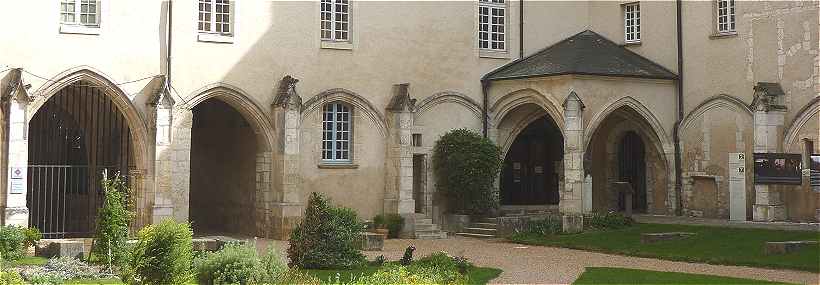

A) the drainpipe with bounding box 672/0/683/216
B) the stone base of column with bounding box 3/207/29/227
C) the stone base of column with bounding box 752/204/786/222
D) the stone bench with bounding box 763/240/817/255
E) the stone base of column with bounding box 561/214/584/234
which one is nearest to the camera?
the stone bench with bounding box 763/240/817/255

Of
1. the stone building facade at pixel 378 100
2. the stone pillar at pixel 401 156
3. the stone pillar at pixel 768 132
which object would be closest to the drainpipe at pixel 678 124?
the stone building facade at pixel 378 100

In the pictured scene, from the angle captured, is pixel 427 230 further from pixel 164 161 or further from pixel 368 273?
pixel 368 273

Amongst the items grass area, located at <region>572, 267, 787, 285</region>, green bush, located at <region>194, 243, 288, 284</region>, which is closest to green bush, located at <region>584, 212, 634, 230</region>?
grass area, located at <region>572, 267, 787, 285</region>

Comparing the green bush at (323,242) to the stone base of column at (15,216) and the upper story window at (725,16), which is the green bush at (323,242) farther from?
the upper story window at (725,16)

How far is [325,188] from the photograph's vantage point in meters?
24.3

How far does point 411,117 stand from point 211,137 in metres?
5.52

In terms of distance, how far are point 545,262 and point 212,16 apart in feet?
30.9

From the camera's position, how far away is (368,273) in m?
16.5

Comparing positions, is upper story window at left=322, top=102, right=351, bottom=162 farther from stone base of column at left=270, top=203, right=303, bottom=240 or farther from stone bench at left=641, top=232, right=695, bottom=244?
stone bench at left=641, top=232, right=695, bottom=244

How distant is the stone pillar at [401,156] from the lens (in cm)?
2478

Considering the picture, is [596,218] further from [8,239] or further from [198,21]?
[8,239]

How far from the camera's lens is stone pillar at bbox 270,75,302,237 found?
76.5 feet

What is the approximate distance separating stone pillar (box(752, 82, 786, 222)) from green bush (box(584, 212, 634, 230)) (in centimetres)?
289

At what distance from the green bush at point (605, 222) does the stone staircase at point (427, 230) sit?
3407mm
